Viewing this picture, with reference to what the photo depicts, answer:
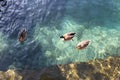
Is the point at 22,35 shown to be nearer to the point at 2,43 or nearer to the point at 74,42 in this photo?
the point at 2,43

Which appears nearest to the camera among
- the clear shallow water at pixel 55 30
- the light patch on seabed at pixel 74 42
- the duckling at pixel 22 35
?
the duckling at pixel 22 35

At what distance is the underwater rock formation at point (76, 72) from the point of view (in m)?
8.39

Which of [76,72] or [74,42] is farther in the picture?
[74,42]

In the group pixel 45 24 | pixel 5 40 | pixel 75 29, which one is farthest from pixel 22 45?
pixel 75 29

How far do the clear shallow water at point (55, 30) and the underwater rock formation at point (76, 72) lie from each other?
1.08 ft

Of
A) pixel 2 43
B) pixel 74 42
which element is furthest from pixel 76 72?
pixel 2 43

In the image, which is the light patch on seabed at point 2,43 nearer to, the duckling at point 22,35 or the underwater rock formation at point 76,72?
the duckling at point 22,35

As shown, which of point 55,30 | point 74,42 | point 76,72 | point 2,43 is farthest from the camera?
point 55,30

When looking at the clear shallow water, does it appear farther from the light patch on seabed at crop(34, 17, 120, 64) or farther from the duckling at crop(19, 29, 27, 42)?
the duckling at crop(19, 29, 27, 42)

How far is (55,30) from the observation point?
422 inches

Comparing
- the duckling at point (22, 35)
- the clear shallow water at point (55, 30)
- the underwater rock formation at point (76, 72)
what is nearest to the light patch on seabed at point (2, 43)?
the clear shallow water at point (55, 30)

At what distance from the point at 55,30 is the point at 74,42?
3.35 feet

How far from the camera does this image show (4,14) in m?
10.8

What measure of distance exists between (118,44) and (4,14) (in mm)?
4937
